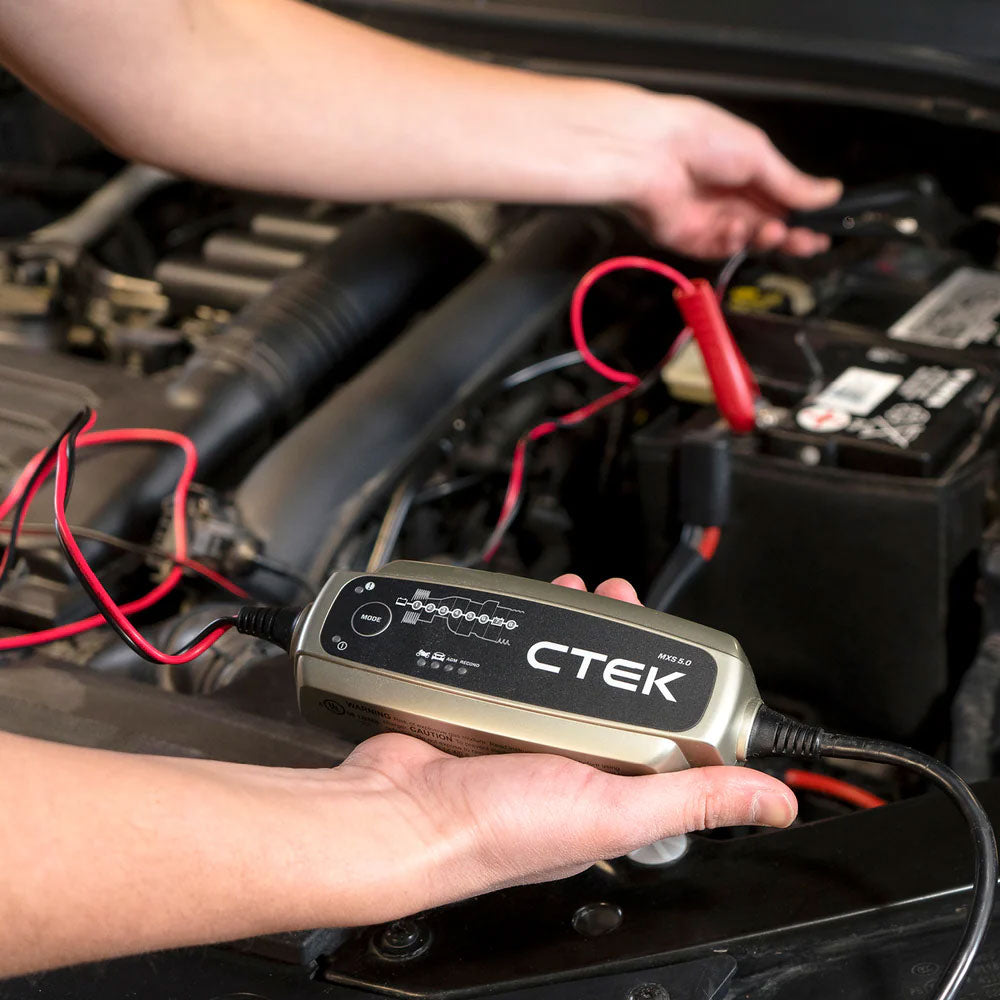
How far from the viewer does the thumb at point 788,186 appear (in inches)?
44.3

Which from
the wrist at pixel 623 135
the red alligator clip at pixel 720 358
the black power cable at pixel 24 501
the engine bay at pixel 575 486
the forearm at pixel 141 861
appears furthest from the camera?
the wrist at pixel 623 135

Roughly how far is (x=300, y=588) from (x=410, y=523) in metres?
0.17

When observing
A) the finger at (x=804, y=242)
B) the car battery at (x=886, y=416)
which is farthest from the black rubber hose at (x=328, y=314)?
the car battery at (x=886, y=416)

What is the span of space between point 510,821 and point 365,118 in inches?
27.0

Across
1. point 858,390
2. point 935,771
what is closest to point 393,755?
point 935,771

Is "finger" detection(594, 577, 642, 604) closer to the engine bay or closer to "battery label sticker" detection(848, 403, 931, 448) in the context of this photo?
the engine bay

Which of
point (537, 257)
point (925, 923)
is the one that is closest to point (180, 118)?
point (537, 257)

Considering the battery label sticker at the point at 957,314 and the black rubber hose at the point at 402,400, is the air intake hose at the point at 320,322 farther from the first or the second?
the battery label sticker at the point at 957,314

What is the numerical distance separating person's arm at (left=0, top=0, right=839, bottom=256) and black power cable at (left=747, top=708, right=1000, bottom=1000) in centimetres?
63

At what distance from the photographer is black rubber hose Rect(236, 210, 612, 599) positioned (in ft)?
3.26

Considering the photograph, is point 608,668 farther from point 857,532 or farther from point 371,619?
point 857,532

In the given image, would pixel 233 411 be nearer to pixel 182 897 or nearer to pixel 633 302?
pixel 633 302

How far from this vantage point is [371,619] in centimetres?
67

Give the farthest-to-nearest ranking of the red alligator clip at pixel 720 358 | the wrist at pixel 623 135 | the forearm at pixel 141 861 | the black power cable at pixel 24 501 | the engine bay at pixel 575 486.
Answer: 1. the wrist at pixel 623 135
2. the red alligator clip at pixel 720 358
3. the black power cable at pixel 24 501
4. the engine bay at pixel 575 486
5. the forearm at pixel 141 861
